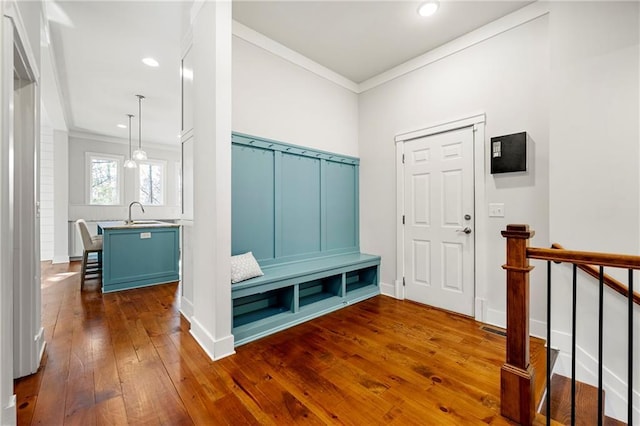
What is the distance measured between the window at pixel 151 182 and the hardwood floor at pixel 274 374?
5.01 metres

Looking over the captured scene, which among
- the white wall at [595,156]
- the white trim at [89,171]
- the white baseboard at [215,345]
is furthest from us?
the white trim at [89,171]

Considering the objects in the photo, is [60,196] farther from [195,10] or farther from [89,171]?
[195,10]

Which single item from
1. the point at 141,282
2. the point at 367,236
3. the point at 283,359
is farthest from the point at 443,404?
the point at 141,282

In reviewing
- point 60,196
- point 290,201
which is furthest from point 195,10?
point 60,196

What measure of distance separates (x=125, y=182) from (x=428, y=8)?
7.35 metres

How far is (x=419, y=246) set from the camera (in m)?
3.40

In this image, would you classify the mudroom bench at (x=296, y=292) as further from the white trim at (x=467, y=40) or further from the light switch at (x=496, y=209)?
the white trim at (x=467, y=40)

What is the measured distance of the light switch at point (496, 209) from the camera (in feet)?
9.04

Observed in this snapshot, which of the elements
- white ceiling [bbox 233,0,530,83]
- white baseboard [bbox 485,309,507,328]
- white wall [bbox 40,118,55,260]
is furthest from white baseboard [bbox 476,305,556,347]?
white wall [bbox 40,118,55,260]

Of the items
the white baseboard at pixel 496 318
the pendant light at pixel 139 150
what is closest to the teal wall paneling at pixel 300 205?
the white baseboard at pixel 496 318

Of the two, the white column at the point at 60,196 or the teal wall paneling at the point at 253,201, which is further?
the white column at the point at 60,196

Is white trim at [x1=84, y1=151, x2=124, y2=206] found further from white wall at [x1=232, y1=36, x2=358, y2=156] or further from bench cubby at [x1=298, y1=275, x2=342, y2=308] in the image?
bench cubby at [x1=298, y1=275, x2=342, y2=308]

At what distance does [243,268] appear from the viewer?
257 centimetres

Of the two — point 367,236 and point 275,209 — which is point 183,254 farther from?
point 367,236
